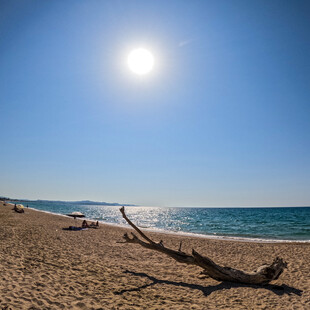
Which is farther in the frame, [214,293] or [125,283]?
[125,283]

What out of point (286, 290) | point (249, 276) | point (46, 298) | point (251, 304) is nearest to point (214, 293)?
point (251, 304)

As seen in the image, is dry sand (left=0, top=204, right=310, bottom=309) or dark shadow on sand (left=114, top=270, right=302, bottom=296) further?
dark shadow on sand (left=114, top=270, right=302, bottom=296)

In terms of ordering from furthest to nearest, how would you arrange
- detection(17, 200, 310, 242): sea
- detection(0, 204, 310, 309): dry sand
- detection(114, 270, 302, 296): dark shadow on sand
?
detection(17, 200, 310, 242): sea
detection(114, 270, 302, 296): dark shadow on sand
detection(0, 204, 310, 309): dry sand

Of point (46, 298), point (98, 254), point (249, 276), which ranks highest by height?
point (249, 276)

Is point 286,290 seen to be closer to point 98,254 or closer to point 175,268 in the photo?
point 175,268

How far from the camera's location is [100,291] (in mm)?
6598

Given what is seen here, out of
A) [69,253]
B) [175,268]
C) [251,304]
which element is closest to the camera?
[251,304]

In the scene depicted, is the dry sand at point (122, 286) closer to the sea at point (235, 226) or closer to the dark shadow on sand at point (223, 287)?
the dark shadow on sand at point (223, 287)

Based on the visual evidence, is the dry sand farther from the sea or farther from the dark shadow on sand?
the sea

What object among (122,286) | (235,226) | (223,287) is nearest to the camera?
(122,286)

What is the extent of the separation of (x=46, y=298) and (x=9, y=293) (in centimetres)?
106

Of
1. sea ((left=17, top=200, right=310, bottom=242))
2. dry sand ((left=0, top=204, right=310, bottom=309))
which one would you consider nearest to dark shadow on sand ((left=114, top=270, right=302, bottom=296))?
dry sand ((left=0, top=204, right=310, bottom=309))

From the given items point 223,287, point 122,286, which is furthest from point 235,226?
point 122,286

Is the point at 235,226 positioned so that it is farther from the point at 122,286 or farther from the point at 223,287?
the point at 122,286
